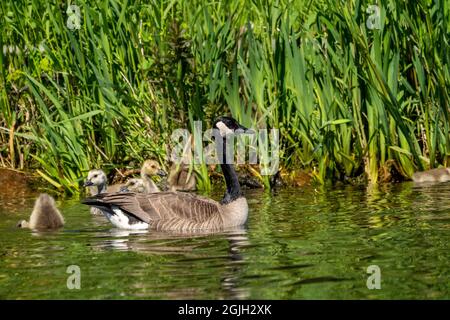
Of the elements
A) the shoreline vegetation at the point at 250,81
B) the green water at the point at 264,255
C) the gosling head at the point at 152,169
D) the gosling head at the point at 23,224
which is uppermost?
the shoreline vegetation at the point at 250,81

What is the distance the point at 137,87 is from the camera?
594 inches

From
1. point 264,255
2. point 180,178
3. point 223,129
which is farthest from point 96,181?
point 264,255

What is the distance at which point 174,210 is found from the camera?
11836mm

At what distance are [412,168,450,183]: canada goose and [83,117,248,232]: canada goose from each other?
9.52 ft

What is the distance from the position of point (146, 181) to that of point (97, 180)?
66cm

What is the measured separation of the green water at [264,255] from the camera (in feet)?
27.2

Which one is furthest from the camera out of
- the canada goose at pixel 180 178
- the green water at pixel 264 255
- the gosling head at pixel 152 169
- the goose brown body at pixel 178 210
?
the canada goose at pixel 180 178

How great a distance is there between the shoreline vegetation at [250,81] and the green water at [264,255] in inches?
51.2

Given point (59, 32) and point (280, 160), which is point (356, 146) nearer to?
point (280, 160)

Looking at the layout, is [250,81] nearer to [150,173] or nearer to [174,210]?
[150,173]

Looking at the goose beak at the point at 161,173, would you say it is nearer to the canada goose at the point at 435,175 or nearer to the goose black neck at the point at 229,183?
→ the goose black neck at the point at 229,183

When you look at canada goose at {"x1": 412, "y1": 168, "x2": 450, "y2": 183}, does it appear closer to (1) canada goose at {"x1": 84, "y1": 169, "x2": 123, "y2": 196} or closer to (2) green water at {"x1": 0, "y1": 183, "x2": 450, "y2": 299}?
(2) green water at {"x1": 0, "y1": 183, "x2": 450, "y2": 299}

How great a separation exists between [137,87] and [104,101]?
2.71 ft

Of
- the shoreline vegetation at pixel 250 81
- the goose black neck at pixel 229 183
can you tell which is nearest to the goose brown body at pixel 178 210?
the goose black neck at pixel 229 183
